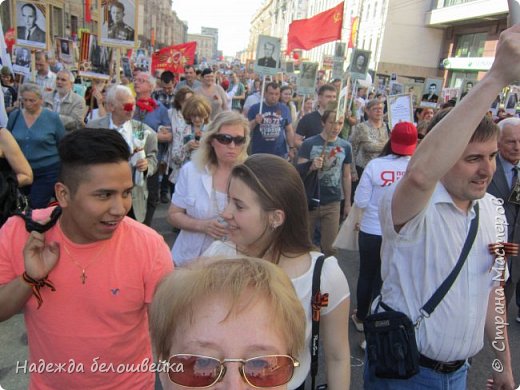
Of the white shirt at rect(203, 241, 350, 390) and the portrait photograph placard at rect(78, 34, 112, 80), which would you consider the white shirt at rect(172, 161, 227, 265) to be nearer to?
the white shirt at rect(203, 241, 350, 390)

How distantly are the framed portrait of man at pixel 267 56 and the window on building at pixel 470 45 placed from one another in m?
28.8

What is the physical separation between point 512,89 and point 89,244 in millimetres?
12736

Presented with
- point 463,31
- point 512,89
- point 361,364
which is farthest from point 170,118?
point 463,31

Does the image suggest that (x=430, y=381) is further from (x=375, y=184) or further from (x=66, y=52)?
(x=66, y=52)

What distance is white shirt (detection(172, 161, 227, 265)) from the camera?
2.80 m

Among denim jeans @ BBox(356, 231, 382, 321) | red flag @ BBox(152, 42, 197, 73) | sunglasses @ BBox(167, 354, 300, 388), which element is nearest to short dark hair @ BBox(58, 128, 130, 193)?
sunglasses @ BBox(167, 354, 300, 388)

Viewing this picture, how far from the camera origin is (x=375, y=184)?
3645 millimetres

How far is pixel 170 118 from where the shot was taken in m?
6.43

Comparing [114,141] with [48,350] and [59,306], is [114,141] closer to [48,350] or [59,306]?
[59,306]

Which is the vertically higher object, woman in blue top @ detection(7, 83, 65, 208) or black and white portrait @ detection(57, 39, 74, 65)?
black and white portrait @ detection(57, 39, 74, 65)

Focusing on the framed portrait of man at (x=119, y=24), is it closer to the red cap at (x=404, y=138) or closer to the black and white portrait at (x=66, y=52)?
the red cap at (x=404, y=138)

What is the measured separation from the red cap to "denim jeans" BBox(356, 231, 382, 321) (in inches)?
29.9

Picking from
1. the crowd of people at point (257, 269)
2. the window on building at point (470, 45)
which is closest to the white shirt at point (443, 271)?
the crowd of people at point (257, 269)

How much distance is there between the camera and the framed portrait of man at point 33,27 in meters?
7.16
